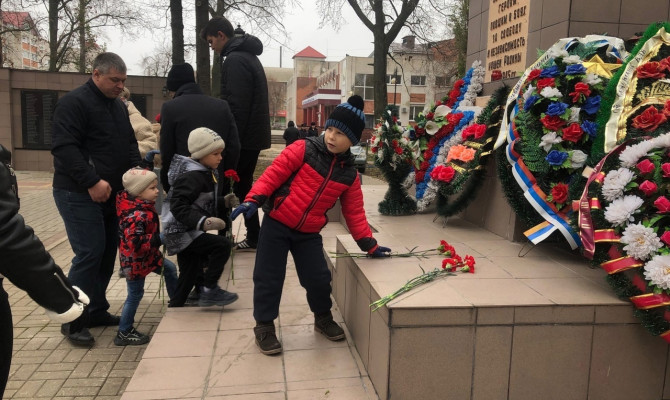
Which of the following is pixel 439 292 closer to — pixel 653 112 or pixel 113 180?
pixel 653 112

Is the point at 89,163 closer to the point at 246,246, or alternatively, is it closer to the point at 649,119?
the point at 246,246

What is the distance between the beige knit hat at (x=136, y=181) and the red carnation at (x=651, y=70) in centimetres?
295

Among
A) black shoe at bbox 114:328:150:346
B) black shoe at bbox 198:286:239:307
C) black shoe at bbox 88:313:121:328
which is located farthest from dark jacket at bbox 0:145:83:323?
black shoe at bbox 88:313:121:328

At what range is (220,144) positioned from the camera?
11.3ft

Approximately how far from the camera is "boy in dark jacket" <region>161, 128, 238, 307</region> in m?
3.31

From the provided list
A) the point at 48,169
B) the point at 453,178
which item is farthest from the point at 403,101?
the point at 453,178

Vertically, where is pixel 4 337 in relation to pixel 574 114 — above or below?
below

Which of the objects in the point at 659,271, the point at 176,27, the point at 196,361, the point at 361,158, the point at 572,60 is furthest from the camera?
the point at 361,158

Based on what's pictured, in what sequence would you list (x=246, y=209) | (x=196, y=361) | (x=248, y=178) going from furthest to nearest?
(x=248, y=178), (x=196, y=361), (x=246, y=209)

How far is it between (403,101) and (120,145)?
47.3m

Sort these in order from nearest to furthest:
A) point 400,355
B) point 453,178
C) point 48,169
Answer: point 400,355 → point 453,178 → point 48,169

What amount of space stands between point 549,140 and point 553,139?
0.02 meters

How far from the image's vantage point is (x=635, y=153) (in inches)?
105

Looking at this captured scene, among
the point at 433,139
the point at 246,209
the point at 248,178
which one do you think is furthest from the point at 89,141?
the point at 433,139
